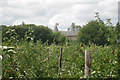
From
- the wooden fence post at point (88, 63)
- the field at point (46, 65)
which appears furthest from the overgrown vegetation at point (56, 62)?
the wooden fence post at point (88, 63)

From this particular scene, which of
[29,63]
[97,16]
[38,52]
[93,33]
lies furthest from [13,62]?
[93,33]

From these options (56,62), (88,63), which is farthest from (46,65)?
(88,63)

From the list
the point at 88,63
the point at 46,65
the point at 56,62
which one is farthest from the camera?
the point at 56,62

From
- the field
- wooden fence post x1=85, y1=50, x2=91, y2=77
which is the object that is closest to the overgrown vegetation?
the field

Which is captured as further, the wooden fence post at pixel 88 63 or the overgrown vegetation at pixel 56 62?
the overgrown vegetation at pixel 56 62

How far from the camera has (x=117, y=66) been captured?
10.5 ft

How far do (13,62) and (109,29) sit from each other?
2.29 meters

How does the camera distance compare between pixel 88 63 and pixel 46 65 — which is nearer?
pixel 88 63

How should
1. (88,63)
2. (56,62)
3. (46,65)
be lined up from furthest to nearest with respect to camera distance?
(56,62) < (46,65) < (88,63)

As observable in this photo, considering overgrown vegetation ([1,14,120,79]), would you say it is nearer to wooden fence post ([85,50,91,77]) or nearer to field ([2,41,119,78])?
field ([2,41,119,78])

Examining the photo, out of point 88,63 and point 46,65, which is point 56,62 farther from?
point 88,63

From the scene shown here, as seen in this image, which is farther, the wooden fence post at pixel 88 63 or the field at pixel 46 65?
the field at pixel 46 65

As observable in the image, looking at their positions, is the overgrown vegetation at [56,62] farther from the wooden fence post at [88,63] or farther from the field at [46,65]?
the wooden fence post at [88,63]

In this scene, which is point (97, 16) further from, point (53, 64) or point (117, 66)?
point (53, 64)
